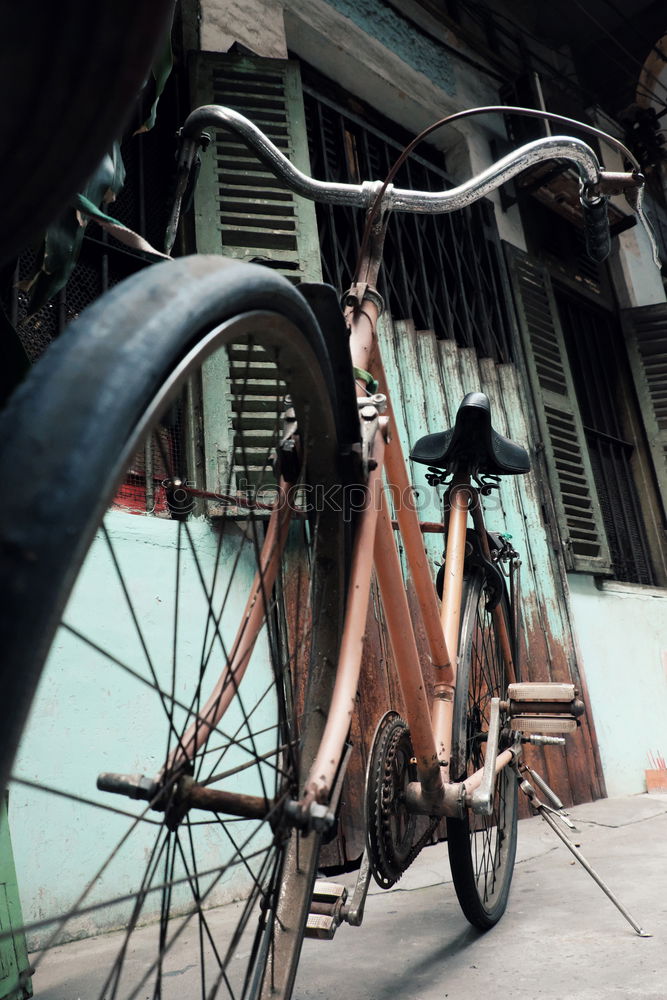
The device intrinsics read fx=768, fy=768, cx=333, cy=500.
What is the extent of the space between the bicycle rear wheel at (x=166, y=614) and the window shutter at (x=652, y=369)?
351cm

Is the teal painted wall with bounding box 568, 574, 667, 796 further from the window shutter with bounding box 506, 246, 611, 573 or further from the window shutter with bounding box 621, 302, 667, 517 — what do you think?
the window shutter with bounding box 621, 302, 667, 517

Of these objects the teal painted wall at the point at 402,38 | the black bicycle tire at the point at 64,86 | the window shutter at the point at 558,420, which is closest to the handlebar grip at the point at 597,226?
the black bicycle tire at the point at 64,86

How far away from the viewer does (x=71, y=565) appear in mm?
438

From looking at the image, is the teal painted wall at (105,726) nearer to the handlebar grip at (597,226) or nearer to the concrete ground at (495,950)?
the concrete ground at (495,950)

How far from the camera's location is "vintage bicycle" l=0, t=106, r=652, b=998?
1.57ft

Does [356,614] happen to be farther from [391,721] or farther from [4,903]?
[4,903]

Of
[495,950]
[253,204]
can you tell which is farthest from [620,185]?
[253,204]

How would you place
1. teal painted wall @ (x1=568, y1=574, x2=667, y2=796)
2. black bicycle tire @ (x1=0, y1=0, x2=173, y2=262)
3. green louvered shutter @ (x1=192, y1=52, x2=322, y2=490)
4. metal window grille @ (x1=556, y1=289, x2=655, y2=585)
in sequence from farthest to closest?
metal window grille @ (x1=556, y1=289, x2=655, y2=585) < teal painted wall @ (x1=568, y1=574, x2=667, y2=796) < green louvered shutter @ (x1=192, y1=52, x2=322, y2=490) < black bicycle tire @ (x1=0, y1=0, x2=173, y2=262)

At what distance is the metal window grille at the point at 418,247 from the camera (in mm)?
3756

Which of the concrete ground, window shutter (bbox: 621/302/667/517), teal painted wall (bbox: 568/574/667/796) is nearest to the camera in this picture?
the concrete ground

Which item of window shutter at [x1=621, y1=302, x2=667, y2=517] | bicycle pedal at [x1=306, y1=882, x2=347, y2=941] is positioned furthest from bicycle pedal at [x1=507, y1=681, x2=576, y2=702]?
window shutter at [x1=621, y1=302, x2=667, y2=517]

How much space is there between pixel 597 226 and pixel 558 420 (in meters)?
2.74

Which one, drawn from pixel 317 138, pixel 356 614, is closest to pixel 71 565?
pixel 356 614

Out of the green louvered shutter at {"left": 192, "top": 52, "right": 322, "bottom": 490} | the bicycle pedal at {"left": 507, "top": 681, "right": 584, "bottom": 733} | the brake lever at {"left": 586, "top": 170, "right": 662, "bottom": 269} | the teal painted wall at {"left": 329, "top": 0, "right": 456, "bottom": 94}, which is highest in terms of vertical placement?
the teal painted wall at {"left": 329, "top": 0, "right": 456, "bottom": 94}
